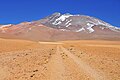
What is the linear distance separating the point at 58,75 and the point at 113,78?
2596 mm

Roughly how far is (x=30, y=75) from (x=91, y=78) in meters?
3.11

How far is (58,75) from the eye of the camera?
14.7 m

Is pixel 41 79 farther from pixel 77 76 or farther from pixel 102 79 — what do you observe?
pixel 102 79

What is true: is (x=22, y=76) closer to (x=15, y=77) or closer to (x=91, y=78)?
(x=15, y=77)

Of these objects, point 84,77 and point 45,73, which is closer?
point 84,77

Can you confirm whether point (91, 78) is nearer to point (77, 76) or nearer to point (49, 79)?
point (77, 76)

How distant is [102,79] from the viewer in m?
13.7

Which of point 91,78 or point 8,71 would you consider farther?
point 8,71

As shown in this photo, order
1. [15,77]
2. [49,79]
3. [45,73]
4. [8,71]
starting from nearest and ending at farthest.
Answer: [49,79] < [15,77] < [45,73] < [8,71]

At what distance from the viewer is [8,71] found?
55.6 feet

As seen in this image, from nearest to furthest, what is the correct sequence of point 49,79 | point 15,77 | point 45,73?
1. point 49,79
2. point 15,77
3. point 45,73

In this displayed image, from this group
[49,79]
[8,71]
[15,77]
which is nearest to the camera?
[49,79]

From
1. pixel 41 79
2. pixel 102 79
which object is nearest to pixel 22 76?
pixel 41 79

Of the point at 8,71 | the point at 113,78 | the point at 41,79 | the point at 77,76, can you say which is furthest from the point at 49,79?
the point at 8,71
